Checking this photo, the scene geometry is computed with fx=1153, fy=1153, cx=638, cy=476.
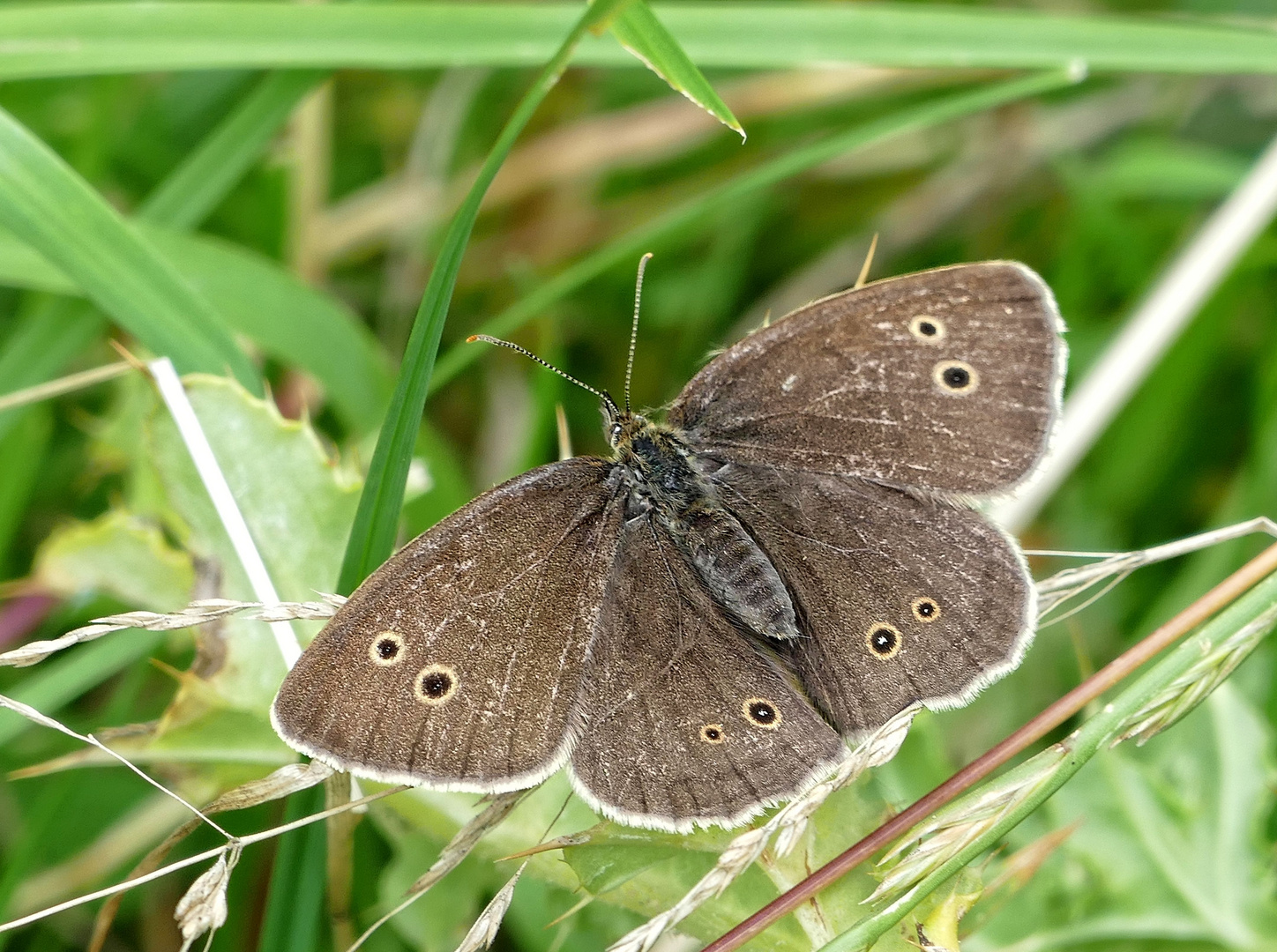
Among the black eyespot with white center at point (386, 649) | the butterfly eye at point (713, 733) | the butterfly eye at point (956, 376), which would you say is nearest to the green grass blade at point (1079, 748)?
the butterfly eye at point (713, 733)

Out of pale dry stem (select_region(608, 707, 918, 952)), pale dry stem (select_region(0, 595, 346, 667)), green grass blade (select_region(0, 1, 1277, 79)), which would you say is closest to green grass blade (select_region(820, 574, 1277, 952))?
pale dry stem (select_region(608, 707, 918, 952))

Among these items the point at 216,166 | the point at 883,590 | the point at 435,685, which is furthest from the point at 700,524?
the point at 216,166

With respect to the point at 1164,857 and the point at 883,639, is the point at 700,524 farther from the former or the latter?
the point at 1164,857

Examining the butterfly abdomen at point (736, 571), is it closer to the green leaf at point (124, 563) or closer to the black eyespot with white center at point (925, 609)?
the black eyespot with white center at point (925, 609)

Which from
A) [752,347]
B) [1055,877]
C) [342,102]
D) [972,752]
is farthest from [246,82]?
[1055,877]

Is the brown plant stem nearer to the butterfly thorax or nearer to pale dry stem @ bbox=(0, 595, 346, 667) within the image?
the butterfly thorax

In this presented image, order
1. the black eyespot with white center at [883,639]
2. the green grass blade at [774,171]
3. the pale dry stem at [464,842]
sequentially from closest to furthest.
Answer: the pale dry stem at [464,842], the black eyespot with white center at [883,639], the green grass blade at [774,171]

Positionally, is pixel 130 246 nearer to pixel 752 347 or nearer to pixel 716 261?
pixel 752 347
